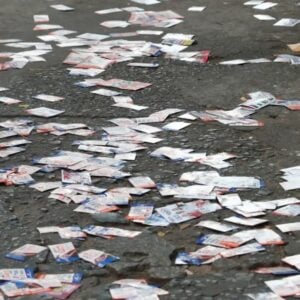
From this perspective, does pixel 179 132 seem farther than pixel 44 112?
No

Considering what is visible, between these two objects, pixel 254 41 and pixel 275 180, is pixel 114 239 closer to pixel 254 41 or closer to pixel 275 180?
pixel 275 180

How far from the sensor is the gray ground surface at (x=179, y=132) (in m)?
3.12

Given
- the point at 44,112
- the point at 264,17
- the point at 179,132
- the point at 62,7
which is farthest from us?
the point at 62,7

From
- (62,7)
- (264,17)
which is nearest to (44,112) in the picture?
(264,17)

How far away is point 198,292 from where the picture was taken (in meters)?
2.96

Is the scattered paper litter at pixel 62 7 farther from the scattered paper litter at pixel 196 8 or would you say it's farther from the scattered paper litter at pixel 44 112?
the scattered paper litter at pixel 44 112

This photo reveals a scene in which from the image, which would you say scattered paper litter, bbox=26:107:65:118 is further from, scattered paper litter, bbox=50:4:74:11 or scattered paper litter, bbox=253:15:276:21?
scattered paper litter, bbox=50:4:74:11

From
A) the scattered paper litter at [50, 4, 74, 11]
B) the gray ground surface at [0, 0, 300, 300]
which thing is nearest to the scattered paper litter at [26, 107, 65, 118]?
the gray ground surface at [0, 0, 300, 300]

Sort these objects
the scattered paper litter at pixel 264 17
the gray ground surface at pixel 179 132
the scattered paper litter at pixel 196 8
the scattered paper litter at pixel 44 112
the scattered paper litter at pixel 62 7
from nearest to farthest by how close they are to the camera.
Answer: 1. the gray ground surface at pixel 179 132
2. the scattered paper litter at pixel 44 112
3. the scattered paper litter at pixel 264 17
4. the scattered paper litter at pixel 196 8
5. the scattered paper litter at pixel 62 7

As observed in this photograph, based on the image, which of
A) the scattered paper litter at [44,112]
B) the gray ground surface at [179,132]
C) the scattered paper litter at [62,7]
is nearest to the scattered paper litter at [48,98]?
the gray ground surface at [179,132]

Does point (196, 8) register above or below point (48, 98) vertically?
below

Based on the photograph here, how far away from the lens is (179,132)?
15.2 feet

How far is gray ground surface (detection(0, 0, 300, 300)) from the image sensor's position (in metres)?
3.12

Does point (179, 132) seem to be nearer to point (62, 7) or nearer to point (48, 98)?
point (48, 98)
